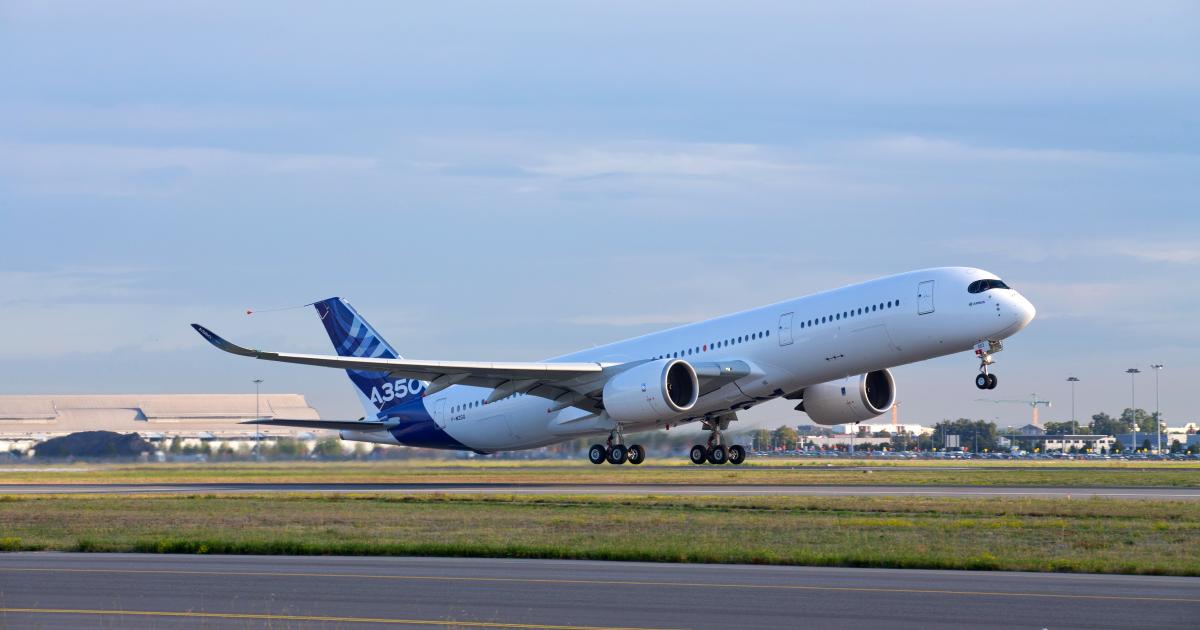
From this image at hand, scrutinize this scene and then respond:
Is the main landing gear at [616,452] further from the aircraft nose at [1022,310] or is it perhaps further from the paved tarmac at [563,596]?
the paved tarmac at [563,596]

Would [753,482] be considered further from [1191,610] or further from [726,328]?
[1191,610]

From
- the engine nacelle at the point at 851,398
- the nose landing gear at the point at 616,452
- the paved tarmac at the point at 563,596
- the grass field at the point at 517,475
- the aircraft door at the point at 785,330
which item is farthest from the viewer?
the grass field at the point at 517,475

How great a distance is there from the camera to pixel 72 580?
19.4 metres

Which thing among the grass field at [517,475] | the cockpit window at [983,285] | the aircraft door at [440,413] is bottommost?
the grass field at [517,475]

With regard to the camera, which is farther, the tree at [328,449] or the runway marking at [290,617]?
the tree at [328,449]

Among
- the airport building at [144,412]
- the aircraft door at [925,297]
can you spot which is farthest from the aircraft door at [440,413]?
the airport building at [144,412]

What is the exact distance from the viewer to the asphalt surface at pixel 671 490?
42062 millimetres

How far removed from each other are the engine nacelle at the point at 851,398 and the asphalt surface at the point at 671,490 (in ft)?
15.8

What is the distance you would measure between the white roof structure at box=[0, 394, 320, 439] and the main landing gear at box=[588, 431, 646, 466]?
65557 millimetres

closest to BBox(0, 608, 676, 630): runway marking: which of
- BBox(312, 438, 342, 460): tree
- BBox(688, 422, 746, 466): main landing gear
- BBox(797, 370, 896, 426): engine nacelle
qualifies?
BBox(797, 370, 896, 426): engine nacelle

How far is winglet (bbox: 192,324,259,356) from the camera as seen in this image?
36.1 meters

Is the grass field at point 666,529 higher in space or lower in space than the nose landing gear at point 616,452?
lower

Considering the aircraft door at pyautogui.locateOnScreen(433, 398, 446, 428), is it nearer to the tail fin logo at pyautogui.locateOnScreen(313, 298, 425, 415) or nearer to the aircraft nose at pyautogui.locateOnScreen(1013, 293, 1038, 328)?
the tail fin logo at pyautogui.locateOnScreen(313, 298, 425, 415)

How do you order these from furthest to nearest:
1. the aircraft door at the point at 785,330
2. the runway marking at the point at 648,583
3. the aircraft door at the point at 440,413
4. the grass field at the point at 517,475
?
1. the aircraft door at the point at 440,413
2. the grass field at the point at 517,475
3. the aircraft door at the point at 785,330
4. the runway marking at the point at 648,583
